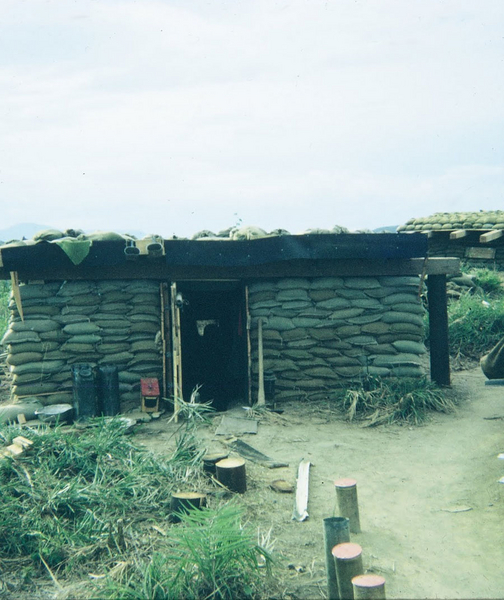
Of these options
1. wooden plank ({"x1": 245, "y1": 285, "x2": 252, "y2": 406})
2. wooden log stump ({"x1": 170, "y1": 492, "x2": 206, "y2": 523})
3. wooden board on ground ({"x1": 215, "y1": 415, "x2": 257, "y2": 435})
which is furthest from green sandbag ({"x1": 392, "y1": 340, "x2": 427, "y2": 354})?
wooden log stump ({"x1": 170, "y1": 492, "x2": 206, "y2": 523})

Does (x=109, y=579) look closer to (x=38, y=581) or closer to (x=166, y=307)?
(x=38, y=581)

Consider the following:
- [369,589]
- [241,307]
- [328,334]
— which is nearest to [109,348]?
[241,307]

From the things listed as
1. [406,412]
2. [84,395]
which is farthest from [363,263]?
[84,395]

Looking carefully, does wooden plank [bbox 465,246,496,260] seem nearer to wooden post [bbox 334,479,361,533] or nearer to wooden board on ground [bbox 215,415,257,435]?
wooden board on ground [bbox 215,415,257,435]

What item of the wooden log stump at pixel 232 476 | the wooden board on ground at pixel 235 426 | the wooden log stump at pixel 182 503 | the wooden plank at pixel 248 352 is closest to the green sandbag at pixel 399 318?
the wooden plank at pixel 248 352

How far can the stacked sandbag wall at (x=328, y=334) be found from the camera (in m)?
7.61

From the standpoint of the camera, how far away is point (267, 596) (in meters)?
3.09

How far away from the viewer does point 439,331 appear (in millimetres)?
8148

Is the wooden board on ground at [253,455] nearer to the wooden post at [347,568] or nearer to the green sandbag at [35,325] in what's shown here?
the wooden post at [347,568]

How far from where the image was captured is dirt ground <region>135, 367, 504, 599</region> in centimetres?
349

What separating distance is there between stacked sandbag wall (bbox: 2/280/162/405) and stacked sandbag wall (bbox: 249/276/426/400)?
4.85ft

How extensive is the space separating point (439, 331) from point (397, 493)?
372 centimetres

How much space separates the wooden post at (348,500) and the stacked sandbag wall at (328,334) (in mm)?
3579

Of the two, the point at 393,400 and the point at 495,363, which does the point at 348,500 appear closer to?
the point at 495,363
